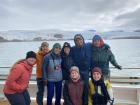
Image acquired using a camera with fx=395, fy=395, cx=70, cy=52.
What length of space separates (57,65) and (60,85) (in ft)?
1.28

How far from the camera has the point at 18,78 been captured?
18.8 ft

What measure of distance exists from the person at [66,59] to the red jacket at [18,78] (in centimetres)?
111

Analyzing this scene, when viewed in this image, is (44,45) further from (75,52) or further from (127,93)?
(127,93)

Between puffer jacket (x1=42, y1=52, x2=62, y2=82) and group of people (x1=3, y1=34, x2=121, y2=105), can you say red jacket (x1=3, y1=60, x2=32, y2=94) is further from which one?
puffer jacket (x1=42, y1=52, x2=62, y2=82)

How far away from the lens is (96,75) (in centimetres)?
584

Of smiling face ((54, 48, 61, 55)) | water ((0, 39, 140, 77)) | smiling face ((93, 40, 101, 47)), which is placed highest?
smiling face ((93, 40, 101, 47))

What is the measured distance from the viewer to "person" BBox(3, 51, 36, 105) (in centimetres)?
570

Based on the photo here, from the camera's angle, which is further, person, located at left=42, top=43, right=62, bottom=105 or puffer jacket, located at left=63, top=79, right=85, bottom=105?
person, located at left=42, top=43, right=62, bottom=105

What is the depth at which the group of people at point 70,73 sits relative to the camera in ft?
19.1

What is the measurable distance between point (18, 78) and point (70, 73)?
81 cm

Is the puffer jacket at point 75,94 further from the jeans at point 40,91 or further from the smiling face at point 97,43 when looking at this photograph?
the jeans at point 40,91

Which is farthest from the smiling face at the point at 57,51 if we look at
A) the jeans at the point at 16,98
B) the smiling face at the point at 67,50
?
the jeans at the point at 16,98

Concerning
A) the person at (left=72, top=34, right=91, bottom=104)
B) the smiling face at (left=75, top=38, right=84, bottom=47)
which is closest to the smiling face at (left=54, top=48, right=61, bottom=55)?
the person at (left=72, top=34, right=91, bottom=104)

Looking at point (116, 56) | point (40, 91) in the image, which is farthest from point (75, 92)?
point (116, 56)
